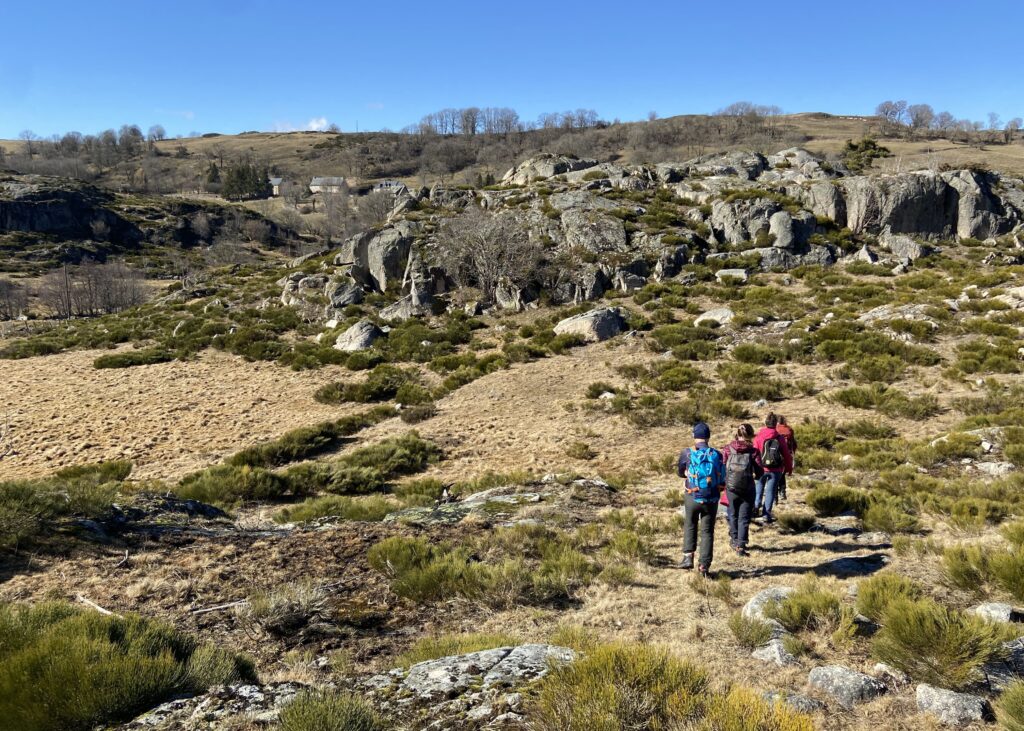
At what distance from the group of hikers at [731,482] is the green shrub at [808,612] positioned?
4.70 ft

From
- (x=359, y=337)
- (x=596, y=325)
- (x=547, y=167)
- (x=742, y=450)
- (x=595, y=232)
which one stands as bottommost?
(x=742, y=450)

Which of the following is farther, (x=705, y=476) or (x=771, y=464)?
(x=771, y=464)

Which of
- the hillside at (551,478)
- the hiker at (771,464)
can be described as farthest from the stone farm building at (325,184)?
the hiker at (771,464)

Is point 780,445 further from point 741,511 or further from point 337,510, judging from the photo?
point 337,510

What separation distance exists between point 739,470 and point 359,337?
2014cm

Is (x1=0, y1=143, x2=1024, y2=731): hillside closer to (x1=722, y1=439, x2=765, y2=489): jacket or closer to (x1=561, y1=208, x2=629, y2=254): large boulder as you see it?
(x1=561, y1=208, x2=629, y2=254): large boulder

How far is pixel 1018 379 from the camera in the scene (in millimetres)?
14102

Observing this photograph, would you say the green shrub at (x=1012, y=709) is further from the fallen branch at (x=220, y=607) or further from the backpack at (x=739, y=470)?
the fallen branch at (x=220, y=607)

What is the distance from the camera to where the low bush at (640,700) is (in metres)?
2.98

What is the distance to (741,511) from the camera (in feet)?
23.5

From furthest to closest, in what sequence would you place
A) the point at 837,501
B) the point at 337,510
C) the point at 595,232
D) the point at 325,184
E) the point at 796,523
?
the point at 325,184
the point at 595,232
the point at 337,510
the point at 837,501
the point at 796,523

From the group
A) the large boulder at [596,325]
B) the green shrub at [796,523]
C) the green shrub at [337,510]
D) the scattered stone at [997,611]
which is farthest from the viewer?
the large boulder at [596,325]

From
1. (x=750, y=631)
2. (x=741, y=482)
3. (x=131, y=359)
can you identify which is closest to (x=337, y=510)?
(x=741, y=482)

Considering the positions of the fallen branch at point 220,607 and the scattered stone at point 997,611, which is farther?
the fallen branch at point 220,607
